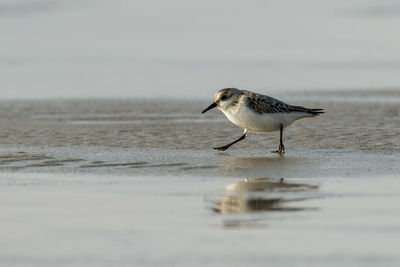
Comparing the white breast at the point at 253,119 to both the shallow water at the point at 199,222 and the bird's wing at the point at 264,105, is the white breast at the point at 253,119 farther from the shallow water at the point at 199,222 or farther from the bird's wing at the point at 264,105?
the shallow water at the point at 199,222

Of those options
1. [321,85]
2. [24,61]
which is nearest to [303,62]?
[321,85]

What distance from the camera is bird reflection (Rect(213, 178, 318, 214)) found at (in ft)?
26.2

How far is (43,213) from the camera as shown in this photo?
790 centimetres

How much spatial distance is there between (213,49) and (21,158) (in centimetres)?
1980

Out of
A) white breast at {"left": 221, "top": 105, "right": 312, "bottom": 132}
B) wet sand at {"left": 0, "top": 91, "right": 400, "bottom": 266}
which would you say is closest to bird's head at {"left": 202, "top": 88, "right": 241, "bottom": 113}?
white breast at {"left": 221, "top": 105, "right": 312, "bottom": 132}

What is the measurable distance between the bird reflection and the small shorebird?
114 inches

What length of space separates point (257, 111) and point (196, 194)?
13.2 feet

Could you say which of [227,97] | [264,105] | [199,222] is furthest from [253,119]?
[199,222]

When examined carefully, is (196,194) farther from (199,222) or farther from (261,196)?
(199,222)

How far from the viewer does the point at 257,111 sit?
500 inches

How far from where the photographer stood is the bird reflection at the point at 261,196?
797cm

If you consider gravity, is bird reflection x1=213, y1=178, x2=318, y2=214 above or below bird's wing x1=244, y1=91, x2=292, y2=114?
below

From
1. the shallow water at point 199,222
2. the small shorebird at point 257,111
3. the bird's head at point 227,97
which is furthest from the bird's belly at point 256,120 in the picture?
the shallow water at point 199,222

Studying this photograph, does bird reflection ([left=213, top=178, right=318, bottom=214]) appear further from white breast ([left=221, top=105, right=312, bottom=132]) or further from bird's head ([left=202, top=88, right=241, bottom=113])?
bird's head ([left=202, top=88, right=241, bottom=113])
